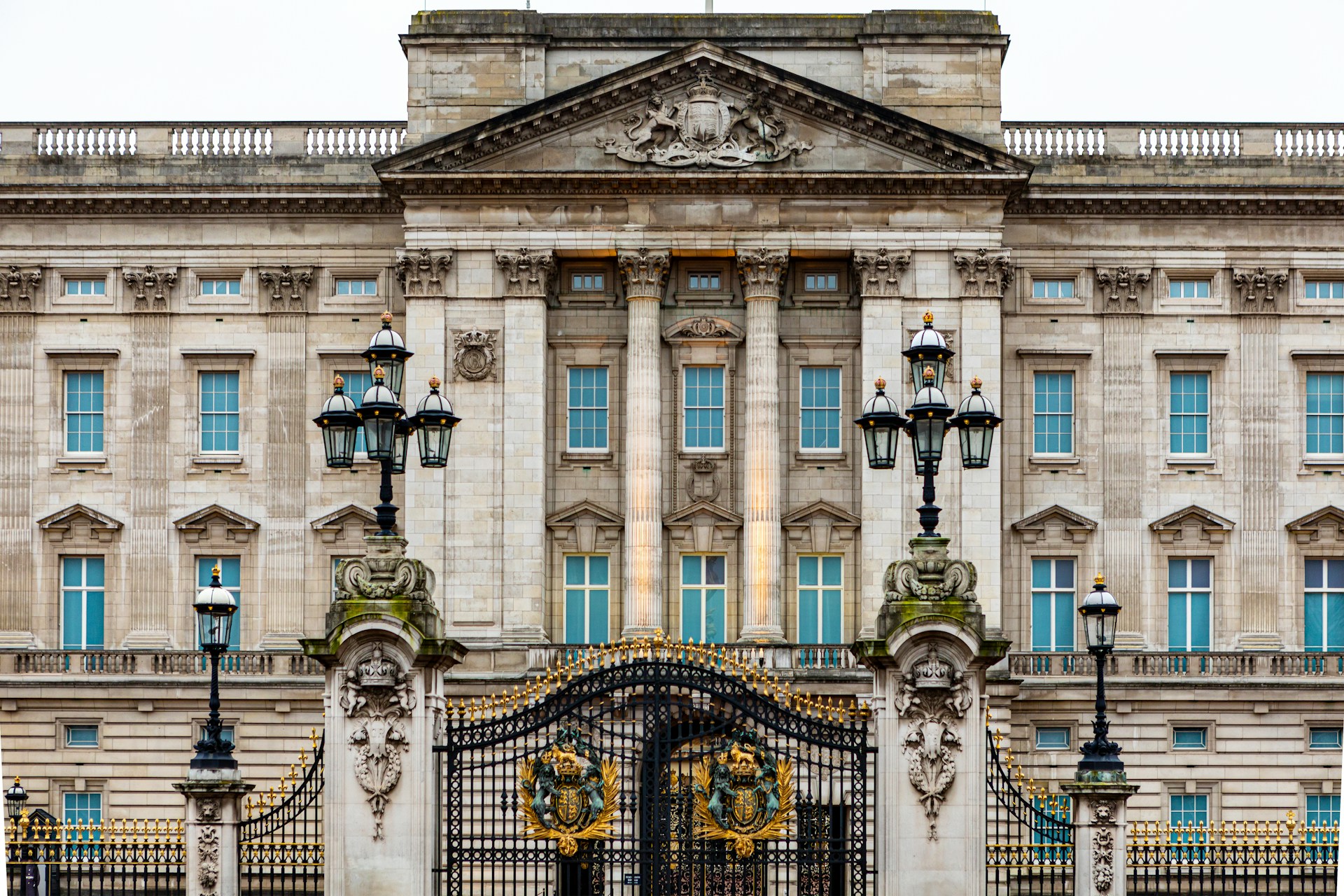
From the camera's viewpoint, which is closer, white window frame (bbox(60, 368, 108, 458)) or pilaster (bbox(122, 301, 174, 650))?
pilaster (bbox(122, 301, 174, 650))

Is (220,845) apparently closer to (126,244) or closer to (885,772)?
(885,772)

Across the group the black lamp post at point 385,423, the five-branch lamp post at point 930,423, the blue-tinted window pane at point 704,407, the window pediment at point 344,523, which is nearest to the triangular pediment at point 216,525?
the window pediment at point 344,523

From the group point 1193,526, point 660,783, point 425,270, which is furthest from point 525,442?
point 660,783

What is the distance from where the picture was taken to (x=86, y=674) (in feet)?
173

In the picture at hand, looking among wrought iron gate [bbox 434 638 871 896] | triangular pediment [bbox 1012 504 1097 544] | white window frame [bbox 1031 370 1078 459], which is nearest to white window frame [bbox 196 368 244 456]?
triangular pediment [bbox 1012 504 1097 544]

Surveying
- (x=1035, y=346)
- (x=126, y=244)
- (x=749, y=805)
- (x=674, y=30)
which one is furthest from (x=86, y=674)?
(x=749, y=805)

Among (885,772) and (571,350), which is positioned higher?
(571,350)

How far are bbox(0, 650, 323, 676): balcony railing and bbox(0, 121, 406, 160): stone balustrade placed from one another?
474 inches

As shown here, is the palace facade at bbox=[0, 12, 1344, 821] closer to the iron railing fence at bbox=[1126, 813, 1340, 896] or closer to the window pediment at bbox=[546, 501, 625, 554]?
the window pediment at bbox=[546, 501, 625, 554]

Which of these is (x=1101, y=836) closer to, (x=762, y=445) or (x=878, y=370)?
(x=762, y=445)

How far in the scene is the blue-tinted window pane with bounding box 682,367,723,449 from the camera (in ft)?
174

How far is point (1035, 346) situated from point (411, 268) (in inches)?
589

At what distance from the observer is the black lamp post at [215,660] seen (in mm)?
30031

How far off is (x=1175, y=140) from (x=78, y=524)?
27.9m
